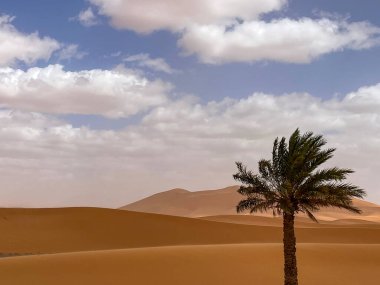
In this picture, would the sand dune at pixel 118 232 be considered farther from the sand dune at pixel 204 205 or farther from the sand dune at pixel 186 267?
the sand dune at pixel 204 205

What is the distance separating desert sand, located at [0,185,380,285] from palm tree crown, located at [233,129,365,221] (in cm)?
420

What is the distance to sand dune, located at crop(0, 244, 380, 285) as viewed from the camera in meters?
20.2

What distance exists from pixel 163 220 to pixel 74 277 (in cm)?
3275

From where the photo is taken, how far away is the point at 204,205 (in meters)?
134

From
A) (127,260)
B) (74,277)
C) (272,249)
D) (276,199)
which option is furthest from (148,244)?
(276,199)

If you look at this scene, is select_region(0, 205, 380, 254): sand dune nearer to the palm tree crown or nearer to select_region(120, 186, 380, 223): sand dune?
the palm tree crown

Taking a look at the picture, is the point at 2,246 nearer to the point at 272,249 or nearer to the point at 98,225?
the point at 98,225

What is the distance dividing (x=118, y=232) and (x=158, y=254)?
914 inches

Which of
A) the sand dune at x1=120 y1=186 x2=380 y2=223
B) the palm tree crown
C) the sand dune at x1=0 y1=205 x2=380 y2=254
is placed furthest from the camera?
the sand dune at x1=120 y1=186 x2=380 y2=223

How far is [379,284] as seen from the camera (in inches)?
870

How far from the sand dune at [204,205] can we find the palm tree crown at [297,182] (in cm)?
8768

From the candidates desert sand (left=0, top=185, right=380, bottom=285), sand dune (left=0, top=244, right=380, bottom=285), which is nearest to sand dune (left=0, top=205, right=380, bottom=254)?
desert sand (left=0, top=185, right=380, bottom=285)

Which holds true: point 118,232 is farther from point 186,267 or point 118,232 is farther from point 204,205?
point 204,205

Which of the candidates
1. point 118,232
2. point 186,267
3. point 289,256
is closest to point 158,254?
point 186,267
